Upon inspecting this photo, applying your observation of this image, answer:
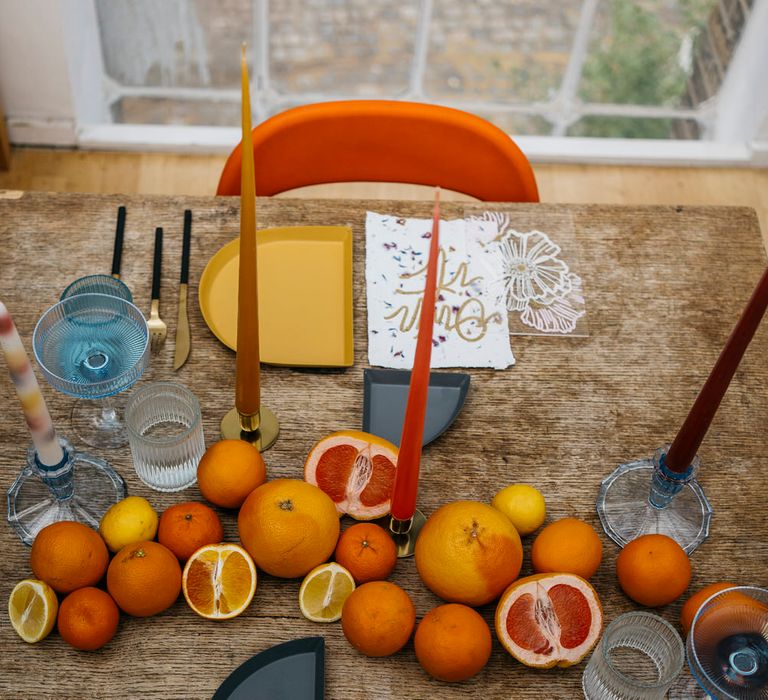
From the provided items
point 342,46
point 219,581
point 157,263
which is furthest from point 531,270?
A: point 342,46

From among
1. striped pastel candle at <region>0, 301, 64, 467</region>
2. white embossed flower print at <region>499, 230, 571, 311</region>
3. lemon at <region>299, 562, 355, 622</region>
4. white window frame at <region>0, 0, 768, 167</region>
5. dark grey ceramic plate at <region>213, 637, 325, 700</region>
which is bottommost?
white window frame at <region>0, 0, 768, 167</region>

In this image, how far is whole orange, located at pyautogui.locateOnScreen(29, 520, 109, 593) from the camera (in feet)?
2.97

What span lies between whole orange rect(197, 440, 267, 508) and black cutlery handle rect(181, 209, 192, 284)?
1.05 feet

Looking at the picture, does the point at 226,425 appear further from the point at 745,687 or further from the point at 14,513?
the point at 745,687

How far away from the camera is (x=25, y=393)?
0.85 meters

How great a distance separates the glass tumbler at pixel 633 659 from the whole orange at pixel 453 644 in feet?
0.35

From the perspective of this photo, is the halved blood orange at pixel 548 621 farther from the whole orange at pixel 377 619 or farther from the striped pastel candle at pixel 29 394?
the striped pastel candle at pixel 29 394

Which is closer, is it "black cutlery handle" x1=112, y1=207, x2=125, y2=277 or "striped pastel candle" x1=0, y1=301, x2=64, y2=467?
"striped pastel candle" x1=0, y1=301, x2=64, y2=467

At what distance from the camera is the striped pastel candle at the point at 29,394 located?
79 centimetres

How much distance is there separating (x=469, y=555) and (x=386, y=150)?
2.79ft

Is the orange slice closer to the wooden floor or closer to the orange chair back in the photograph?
the orange chair back

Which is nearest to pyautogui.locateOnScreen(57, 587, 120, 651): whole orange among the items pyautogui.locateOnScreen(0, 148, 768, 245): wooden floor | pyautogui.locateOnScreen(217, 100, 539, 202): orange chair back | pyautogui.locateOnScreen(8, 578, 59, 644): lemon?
pyautogui.locateOnScreen(8, 578, 59, 644): lemon

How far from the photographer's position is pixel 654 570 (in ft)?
3.12

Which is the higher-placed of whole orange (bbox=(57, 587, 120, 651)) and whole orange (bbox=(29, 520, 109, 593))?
whole orange (bbox=(29, 520, 109, 593))
